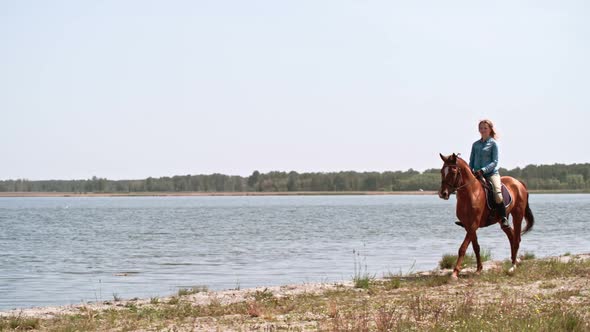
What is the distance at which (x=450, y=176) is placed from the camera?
47.7ft

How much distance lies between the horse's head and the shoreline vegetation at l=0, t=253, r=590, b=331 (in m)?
1.60

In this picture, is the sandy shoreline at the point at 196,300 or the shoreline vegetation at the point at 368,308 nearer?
the shoreline vegetation at the point at 368,308

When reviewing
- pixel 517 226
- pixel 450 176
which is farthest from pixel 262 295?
pixel 517 226

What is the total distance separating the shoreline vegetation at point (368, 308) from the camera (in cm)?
925

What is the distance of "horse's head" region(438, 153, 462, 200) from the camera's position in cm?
1445

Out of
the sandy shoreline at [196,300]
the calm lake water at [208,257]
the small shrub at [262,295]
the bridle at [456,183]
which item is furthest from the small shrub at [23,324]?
the bridle at [456,183]

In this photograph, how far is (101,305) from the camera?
13039mm

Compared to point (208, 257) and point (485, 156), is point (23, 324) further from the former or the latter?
point (208, 257)

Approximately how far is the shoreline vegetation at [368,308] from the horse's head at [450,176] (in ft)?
5.24

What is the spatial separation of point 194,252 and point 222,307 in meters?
17.6

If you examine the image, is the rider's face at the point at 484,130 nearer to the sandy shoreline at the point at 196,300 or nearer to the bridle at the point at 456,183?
the bridle at the point at 456,183

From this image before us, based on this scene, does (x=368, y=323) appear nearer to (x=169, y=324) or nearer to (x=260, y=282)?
(x=169, y=324)

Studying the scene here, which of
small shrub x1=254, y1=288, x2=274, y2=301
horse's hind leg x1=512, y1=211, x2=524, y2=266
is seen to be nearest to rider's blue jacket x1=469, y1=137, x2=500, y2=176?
horse's hind leg x1=512, y1=211, x2=524, y2=266

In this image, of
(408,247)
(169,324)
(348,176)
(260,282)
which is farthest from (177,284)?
(348,176)
